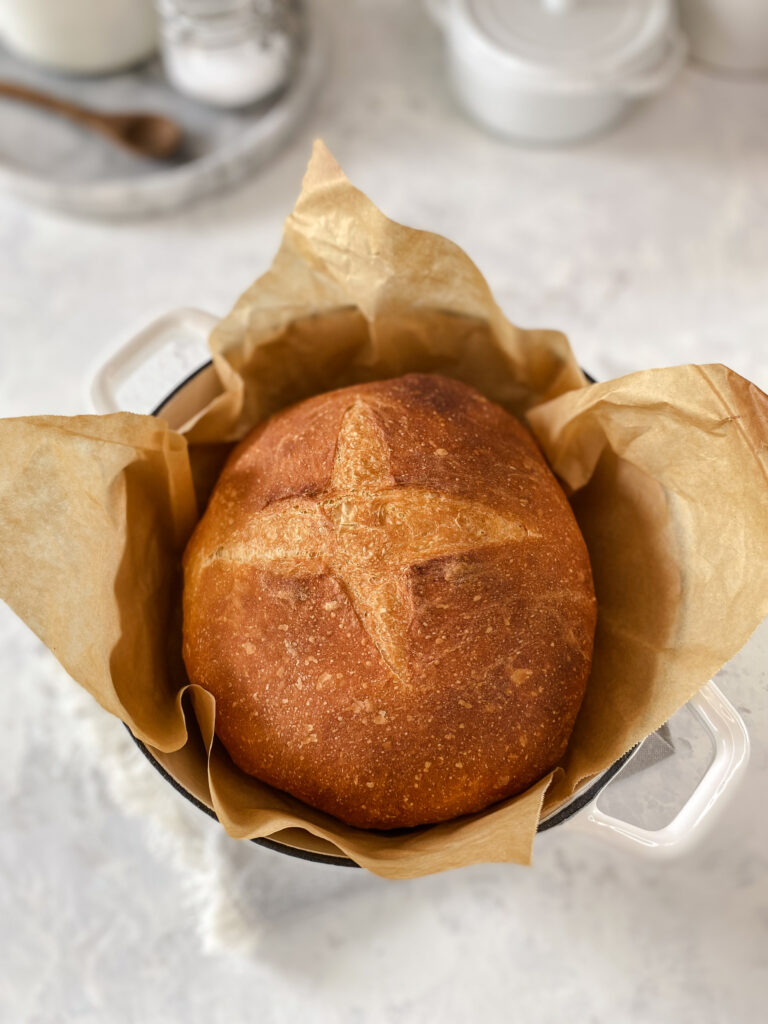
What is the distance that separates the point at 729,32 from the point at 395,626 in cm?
112

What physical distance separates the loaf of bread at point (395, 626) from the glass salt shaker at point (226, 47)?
71cm

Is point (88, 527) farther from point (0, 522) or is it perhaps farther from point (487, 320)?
point (487, 320)

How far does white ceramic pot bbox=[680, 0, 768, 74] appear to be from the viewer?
1413 mm

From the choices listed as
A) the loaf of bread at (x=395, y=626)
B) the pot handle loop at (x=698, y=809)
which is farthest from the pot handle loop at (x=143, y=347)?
the pot handle loop at (x=698, y=809)

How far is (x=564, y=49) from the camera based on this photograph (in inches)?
51.4

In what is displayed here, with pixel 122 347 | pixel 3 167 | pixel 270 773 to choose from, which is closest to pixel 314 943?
pixel 270 773

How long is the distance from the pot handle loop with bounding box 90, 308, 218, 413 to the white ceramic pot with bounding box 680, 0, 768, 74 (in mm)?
920

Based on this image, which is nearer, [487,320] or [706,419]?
[706,419]

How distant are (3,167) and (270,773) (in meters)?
0.97

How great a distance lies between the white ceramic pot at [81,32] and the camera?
4.42 feet

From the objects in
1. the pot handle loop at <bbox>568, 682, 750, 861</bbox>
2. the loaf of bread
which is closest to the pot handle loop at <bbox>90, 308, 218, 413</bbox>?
the loaf of bread

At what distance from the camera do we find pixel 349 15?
1527mm

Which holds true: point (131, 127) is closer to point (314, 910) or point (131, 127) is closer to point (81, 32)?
point (81, 32)

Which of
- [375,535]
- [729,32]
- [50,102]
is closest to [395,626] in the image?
[375,535]
